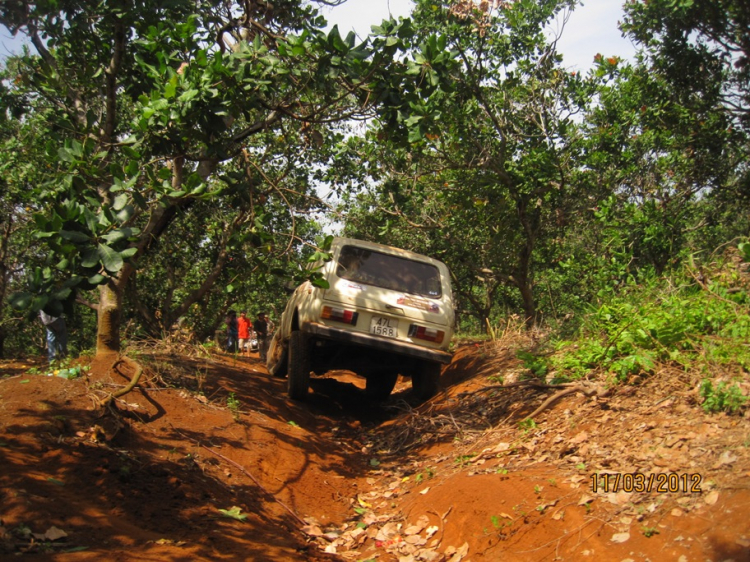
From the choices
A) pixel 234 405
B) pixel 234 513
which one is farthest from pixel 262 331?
pixel 234 513

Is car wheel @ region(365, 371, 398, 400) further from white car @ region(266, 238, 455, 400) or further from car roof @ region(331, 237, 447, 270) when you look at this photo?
car roof @ region(331, 237, 447, 270)

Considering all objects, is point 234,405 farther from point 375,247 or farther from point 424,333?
point 375,247

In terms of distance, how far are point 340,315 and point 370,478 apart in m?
1.88

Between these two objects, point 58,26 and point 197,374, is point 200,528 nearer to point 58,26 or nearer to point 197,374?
point 197,374

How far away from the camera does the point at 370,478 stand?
6.38 metres

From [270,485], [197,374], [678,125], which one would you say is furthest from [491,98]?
[270,485]

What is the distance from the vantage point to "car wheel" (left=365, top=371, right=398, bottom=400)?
→ 9453mm

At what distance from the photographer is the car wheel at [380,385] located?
9453mm

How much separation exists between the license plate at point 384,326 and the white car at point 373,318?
1 centimetres

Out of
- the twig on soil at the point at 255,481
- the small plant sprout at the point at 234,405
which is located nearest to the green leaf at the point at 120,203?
the twig on soil at the point at 255,481

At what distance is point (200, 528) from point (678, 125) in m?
9.92

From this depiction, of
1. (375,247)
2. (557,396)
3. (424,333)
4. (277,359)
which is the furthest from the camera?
(277,359)

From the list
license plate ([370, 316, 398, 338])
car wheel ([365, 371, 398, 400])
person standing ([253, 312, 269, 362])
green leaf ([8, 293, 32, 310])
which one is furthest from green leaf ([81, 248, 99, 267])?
person standing ([253, 312, 269, 362])

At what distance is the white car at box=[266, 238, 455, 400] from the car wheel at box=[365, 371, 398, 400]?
2.12ft
